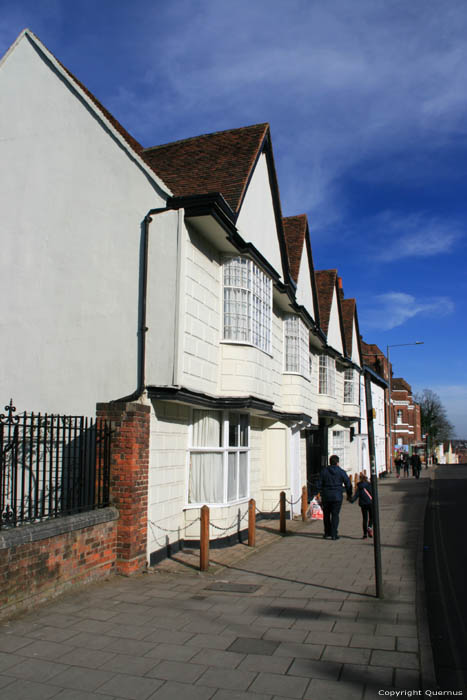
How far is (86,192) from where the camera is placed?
10508 millimetres

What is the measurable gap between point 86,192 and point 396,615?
857 cm

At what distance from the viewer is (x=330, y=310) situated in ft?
78.6

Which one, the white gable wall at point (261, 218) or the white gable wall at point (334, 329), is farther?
the white gable wall at point (334, 329)

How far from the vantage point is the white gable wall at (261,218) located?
12664 mm

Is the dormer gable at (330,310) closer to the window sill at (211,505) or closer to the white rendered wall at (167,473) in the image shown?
the window sill at (211,505)

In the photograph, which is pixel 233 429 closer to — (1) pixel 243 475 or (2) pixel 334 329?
(1) pixel 243 475

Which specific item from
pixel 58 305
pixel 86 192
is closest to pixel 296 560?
pixel 58 305

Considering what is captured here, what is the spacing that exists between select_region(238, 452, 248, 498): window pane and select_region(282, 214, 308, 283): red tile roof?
268 inches

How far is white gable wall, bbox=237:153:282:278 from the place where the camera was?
12.7 metres

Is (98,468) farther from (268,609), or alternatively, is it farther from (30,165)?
(30,165)

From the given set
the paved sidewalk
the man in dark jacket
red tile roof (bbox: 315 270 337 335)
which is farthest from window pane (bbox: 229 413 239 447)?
red tile roof (bbox: 315 270 337 335)

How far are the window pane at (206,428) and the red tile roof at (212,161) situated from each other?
4.22 meters

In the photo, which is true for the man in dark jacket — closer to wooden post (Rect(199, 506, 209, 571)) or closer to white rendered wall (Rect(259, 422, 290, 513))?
white rendered wall (Rect(259, 422, 290, 513))

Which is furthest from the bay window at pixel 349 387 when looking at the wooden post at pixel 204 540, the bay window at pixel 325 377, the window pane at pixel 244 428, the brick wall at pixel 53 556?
the brick wall at pixel 53 556
